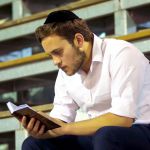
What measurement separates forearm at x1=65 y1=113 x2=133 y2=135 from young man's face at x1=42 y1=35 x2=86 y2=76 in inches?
5.2

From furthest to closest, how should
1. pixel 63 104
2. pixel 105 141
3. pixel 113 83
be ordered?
1. pixel 63 104
2. pixel 113 83
3. pixel 105 141

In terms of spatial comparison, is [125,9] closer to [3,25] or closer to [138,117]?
[3,25]

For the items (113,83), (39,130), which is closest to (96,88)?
(113,83)

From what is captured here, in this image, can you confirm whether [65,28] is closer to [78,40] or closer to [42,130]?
[78,40]

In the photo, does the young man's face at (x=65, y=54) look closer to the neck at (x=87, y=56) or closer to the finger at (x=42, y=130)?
the neck at (x=87, y=56)

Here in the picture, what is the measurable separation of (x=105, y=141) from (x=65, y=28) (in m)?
0.30

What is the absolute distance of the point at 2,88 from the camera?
2.56 metres

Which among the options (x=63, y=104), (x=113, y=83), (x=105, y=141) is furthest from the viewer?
(x=63, y=104)

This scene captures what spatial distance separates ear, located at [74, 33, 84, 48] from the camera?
4.04ft

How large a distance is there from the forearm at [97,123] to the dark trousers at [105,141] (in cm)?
2

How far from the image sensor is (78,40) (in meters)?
1.23

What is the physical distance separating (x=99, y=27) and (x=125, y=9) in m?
0.35

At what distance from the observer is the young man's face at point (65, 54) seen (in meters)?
1.23

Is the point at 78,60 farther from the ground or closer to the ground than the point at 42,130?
farther from the ground
